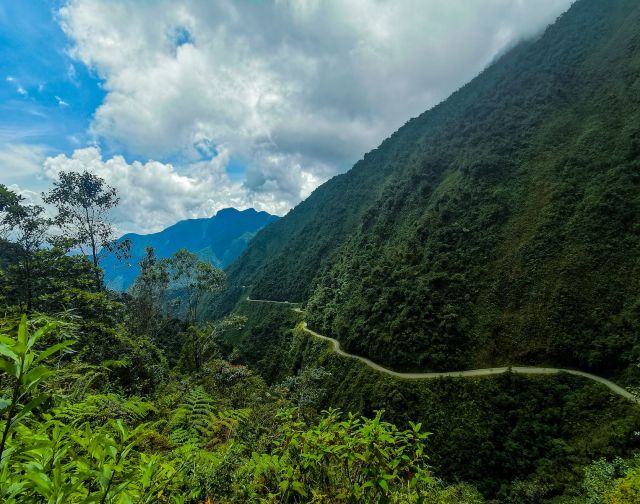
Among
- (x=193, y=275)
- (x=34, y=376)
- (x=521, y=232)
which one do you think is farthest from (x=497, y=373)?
(x=34, y=376)

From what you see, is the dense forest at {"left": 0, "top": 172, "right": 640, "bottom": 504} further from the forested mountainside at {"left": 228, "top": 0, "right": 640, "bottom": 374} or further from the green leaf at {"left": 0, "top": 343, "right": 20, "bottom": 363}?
the forested mountainside at {"left": 228, "top": 0, "right": 640, "bottom": 374}

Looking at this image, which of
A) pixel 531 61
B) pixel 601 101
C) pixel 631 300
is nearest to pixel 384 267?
pixel 631 300

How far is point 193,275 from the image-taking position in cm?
3634

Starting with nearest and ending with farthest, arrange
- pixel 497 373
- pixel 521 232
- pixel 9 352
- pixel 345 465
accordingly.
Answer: pixel 9 352, pixel 345 465, pixel 497 373, pixel 521 232

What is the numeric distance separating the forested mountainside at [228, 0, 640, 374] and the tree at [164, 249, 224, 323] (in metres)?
23.8

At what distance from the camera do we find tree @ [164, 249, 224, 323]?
33.2 meters

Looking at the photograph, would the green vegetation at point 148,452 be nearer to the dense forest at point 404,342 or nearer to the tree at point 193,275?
the dense forest at point 404,342

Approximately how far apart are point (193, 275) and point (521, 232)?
4207 centimetres

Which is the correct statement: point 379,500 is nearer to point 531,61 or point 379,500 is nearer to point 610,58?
point 610,58

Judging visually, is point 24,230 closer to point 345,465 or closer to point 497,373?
point 345,465

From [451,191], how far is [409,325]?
1136 inches

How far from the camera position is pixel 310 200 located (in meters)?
158

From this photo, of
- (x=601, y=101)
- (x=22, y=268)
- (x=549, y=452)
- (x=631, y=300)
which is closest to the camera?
(x=22, y=268)

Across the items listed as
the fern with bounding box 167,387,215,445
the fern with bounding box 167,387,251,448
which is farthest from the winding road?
the fern with bounding box 167,387,215,445
